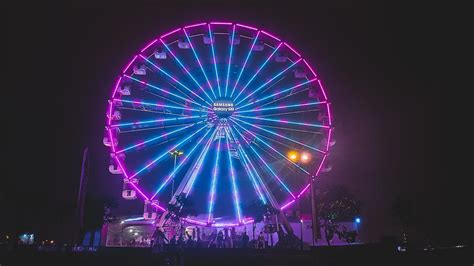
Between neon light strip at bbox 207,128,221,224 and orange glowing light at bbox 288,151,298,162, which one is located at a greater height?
orange glowing light at bbox 288,151,298,162

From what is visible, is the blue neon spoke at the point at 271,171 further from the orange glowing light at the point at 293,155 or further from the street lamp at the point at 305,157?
the street lamp at the point at 305,157

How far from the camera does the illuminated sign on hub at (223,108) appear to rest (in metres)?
29.9

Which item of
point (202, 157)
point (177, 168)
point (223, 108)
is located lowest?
point (177, 168)

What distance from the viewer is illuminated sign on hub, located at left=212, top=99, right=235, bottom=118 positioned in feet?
98.1

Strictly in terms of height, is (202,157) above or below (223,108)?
below

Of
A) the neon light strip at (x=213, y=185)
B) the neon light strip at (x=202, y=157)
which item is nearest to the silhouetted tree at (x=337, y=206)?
the neon light strip at (x=213, y=185)

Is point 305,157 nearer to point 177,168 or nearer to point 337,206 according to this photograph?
point 177,168

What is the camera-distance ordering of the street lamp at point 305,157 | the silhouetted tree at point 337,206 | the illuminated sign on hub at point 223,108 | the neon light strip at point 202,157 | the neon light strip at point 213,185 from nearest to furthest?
the street lamp at point 305,157 → the neon light strip at point 213,185 → the illuminated sign on hub at point 223,108 → the neon light strip at point 202,157 → the silhouetted tree at point 337,206

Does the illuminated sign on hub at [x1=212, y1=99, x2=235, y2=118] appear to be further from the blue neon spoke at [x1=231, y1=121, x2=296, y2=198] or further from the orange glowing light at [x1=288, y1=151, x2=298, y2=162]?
the orange glowing light at [x1=288, y1=151, x2=298, y2=162]

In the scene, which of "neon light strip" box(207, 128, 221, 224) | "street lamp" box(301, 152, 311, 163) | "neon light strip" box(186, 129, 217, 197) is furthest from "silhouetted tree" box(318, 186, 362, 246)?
"neon light strip" box(186, 129, 217, 197)

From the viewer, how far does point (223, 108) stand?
29953 millimetres

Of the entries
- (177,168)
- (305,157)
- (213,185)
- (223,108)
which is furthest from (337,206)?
(177,168)

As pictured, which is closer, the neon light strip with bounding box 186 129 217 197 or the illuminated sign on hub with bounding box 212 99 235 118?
the illuminated sign on hub with bounding box 212 99 235 118

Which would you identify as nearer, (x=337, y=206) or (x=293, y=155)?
(x=293, y=155)
